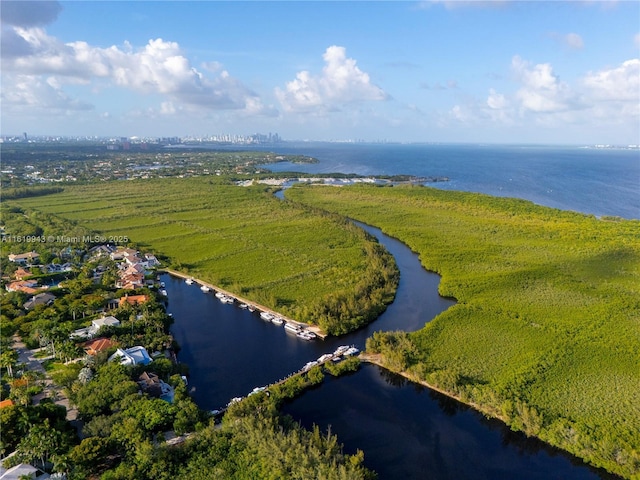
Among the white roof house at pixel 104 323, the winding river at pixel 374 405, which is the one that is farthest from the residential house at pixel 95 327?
the winding river at pixel 374 405

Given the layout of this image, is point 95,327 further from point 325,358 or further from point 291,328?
point 325,358

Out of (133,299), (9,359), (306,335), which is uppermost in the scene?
(133,299)

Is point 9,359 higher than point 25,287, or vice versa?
point 25,287

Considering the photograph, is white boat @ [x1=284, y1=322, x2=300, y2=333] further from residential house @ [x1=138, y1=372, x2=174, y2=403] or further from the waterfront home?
the waterfront home

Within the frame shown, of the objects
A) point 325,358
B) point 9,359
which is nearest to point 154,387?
point 9,359

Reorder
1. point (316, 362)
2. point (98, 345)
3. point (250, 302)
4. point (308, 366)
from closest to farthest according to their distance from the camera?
point (308, 366) < point (98, 345) < point (316, 362) < point (250, 302)

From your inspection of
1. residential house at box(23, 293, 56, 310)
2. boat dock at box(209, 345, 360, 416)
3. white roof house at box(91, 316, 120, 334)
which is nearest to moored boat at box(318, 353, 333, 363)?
boat dock at box(209, 345, 360, 416)
